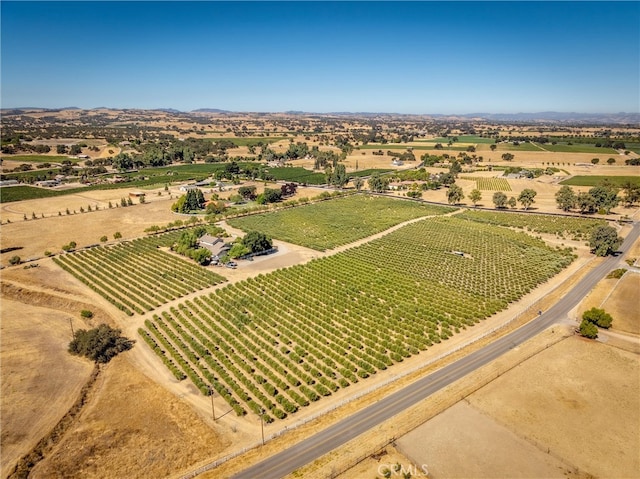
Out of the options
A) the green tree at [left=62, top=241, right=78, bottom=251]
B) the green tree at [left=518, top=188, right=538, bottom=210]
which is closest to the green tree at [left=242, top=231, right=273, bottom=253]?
the green tree at [left=62, top=241, right=78, bottom=251]

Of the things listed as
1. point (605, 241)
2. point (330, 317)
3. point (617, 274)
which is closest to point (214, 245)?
point (330, 317)

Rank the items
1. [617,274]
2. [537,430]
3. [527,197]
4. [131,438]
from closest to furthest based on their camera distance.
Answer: [131,438], [537,430], [617,274], [527,197]

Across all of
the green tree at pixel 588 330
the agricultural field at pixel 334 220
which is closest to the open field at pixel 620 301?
the green tree at pixel 588 330

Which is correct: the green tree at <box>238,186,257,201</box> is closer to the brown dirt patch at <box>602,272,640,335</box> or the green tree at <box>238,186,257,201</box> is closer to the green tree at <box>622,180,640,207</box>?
the brown dirt patch at <box>602,272,640,335</box>

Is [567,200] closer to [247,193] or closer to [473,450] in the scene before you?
[247,193]

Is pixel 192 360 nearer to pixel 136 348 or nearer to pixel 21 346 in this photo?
pixel 136 348

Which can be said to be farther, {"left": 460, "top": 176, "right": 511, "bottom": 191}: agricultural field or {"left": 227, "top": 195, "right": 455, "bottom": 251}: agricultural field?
{"left": 460, "top": 176, "right": 511, "bottom": 191}: agricultural field

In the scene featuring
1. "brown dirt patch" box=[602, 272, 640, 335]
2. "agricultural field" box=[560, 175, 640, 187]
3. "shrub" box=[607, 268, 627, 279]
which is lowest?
"brown dirt patch" box=[602, 272, 640, 335]
